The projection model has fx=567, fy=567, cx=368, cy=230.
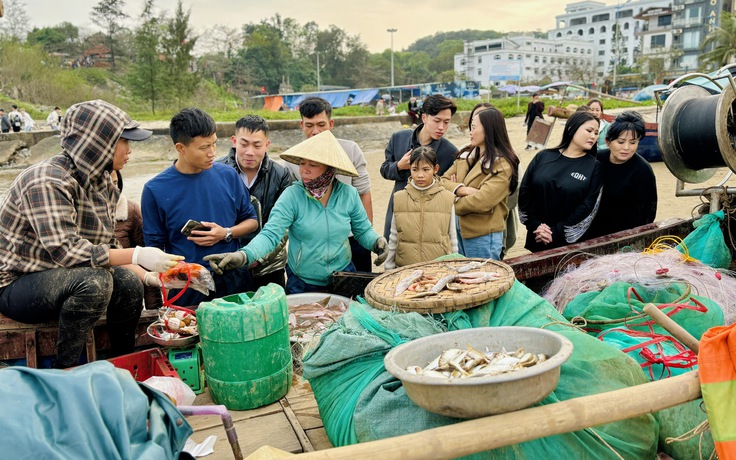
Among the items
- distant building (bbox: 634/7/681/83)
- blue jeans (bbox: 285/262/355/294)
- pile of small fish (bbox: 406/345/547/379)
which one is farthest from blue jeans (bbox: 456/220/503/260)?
distant building (bbox: 634/7/681/83)

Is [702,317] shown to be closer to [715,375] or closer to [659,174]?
[715,375]

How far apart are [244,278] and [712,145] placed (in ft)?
11.4

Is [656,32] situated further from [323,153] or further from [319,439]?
[319,439]

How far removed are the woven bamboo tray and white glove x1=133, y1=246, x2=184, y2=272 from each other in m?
1.07

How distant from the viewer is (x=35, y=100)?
34.6m

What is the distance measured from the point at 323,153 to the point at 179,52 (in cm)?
3363

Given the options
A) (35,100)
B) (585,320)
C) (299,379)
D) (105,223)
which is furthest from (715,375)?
(35,100)

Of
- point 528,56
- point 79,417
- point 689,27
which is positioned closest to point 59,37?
point 79,417

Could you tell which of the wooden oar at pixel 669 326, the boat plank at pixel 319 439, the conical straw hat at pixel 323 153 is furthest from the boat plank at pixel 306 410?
the wooden oar at pixel 669 326

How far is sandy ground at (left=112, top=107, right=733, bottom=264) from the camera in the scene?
9.63 m

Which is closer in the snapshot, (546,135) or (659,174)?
(659,174)

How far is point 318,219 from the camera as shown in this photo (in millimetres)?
3781

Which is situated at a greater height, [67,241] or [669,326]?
[67,241]

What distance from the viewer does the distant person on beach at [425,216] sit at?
414 cm
